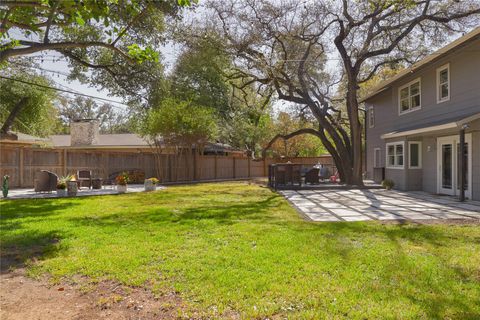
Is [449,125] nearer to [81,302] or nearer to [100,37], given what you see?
[81,302]

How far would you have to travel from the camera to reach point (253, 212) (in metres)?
8.47

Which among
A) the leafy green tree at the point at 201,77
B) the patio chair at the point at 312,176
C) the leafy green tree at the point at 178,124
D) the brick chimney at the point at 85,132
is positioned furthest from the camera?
the brick chimney at the point at 85,132

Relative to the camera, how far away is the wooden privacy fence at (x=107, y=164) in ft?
48.9

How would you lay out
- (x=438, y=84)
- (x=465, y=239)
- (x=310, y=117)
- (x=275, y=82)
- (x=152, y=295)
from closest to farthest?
(x=152, y=295) < (x=465, y=239) < (x=438, y=84) < (x=275, y=82) < (x=310, y=117)

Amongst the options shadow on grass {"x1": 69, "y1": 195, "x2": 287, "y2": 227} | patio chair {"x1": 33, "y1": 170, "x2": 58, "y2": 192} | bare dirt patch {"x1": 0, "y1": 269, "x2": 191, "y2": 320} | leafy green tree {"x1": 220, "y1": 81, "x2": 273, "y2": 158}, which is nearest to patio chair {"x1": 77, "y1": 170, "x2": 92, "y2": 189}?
patio chair {"x1": 33, "y1": 170, "x2": 58, "y2": 192}

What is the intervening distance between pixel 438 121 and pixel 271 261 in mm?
10287

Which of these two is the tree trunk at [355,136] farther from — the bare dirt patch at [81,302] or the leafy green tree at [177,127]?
the bare dirt patch at [81,302]

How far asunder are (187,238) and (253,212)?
123 inches

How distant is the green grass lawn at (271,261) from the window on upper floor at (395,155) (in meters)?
8.59

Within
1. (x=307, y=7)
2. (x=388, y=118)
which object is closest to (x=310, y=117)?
(x=388, y=118)

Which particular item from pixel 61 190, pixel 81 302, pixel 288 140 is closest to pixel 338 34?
pixel 61 190

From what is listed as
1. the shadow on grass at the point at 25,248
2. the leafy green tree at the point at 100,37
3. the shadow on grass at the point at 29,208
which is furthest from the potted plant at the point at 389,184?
the shadow on grass at the point at 25,248

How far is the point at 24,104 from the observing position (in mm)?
22469

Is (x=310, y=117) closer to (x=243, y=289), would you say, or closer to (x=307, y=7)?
(x=307, y=7)
